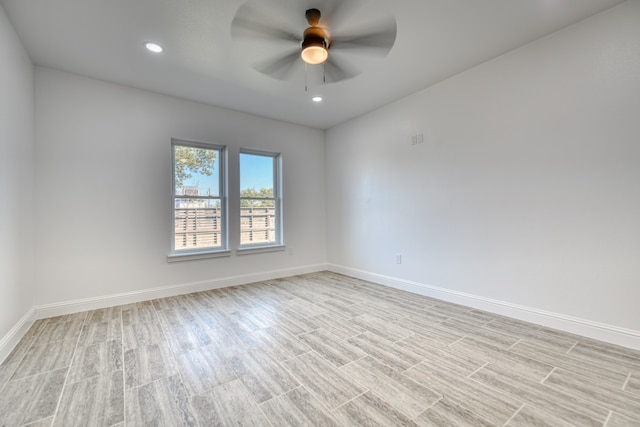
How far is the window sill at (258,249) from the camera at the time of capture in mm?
4398

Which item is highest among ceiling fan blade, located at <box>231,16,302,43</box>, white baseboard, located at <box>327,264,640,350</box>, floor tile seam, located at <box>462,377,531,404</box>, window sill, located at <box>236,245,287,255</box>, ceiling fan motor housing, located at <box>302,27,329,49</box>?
ceiling fan blade, located at <box>231,16,302,43</box>

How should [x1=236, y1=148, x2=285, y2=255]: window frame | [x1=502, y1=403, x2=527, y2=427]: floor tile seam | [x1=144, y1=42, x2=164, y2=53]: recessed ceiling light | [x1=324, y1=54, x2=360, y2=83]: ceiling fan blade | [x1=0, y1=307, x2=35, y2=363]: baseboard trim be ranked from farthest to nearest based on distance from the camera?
[x1=236, y1=148, x2=285, y2=255]: window frame
[x1=324, y1=54, x2=360, y2=83]: ceiling fan blade
[x1=144, y1=42, x2=164, y2=53]: recessed ceiling light
[x1=0, y1=307, x2=35, y2=363]: baseboard trim
[x1=502, y1=403, x2=527, y2=427]: floor tile seam

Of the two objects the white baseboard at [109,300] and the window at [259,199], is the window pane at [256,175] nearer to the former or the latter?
the window at [259,199]

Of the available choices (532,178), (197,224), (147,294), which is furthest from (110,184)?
(532,178)

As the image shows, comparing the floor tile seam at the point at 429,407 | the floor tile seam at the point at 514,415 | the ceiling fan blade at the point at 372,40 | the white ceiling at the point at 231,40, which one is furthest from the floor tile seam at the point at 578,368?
the ceiling fan blade at the point at 372,40

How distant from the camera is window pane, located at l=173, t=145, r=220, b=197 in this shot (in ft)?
13.0

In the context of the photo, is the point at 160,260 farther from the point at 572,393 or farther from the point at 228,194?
the point at 572,393

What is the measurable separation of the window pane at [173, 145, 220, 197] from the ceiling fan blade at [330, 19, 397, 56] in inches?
101

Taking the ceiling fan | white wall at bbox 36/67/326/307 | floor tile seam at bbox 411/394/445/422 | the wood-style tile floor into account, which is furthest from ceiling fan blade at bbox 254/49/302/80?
floor tile seam at bbox 411/394/445/422

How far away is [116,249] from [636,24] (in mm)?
5593

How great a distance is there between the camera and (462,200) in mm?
3307

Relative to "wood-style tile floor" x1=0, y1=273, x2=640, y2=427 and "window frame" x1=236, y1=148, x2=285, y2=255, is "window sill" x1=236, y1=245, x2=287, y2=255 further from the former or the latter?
Answer: "wood-style tile floor" x1=0, y1=273, x2=640, y2=427

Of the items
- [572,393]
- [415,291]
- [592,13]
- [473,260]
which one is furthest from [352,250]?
[592,13]

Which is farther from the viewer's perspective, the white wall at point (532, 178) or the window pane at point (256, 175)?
the window pane at point (256, 175)
